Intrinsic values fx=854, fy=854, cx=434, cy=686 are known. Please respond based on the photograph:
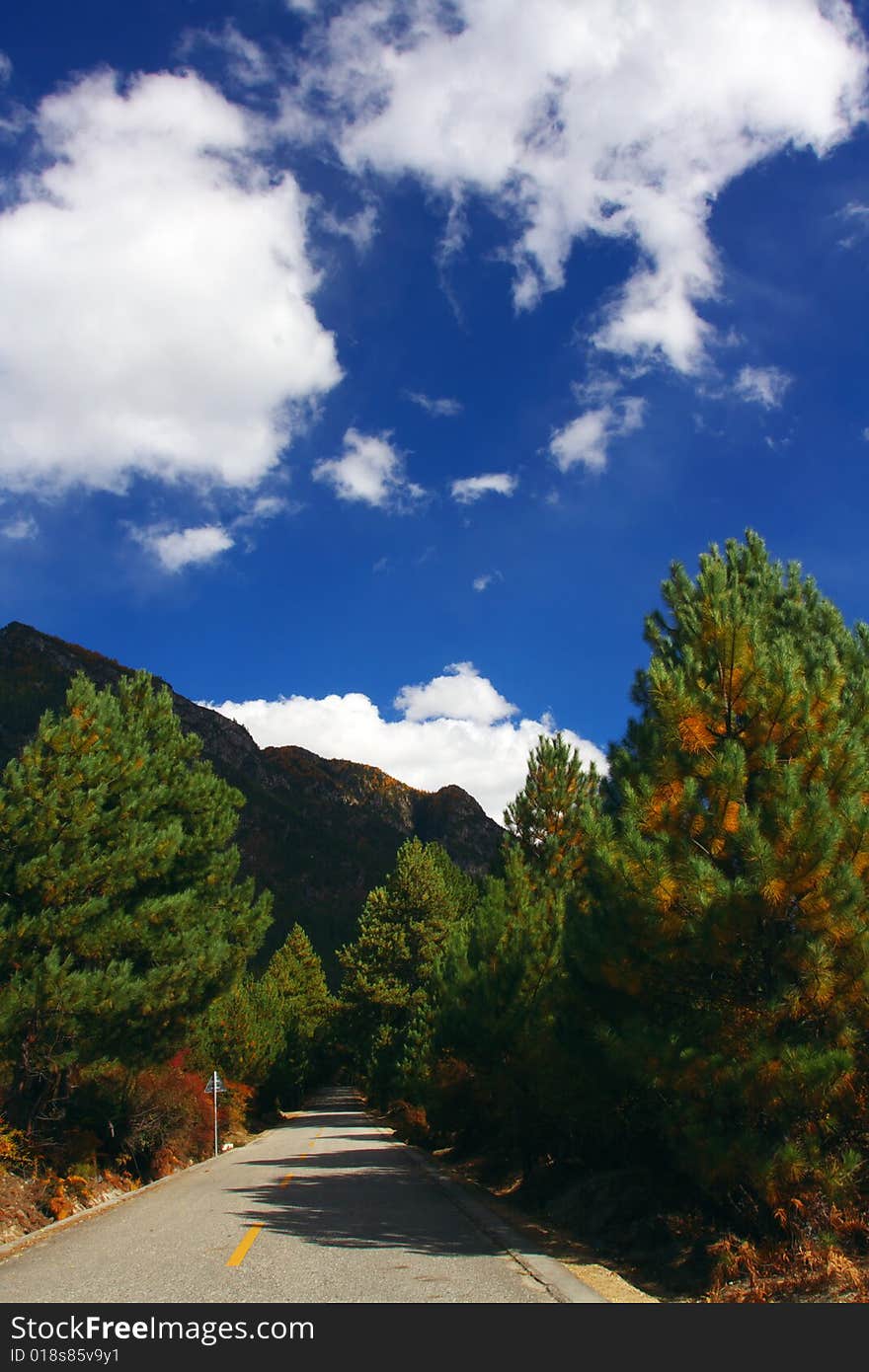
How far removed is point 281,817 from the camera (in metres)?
160

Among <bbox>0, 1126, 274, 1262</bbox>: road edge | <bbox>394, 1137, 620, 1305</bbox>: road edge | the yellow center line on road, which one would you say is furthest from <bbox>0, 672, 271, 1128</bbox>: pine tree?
<bbox>394, 1137, 620, 1305</bbox>: road edge

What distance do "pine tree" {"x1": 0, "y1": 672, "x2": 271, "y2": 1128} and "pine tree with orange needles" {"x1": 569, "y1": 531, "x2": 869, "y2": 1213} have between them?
9228mm

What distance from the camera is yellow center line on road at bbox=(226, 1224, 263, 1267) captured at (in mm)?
8359

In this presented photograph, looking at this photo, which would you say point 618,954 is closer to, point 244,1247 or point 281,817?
point 244,1247

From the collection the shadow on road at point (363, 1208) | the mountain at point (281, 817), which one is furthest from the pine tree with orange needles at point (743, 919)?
the mountain at point (281, 817)

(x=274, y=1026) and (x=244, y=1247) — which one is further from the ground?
(x=244, y=1247)

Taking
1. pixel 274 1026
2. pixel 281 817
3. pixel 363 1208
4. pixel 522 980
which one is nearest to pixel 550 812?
pixel 522 980

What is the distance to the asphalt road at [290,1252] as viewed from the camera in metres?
7.15

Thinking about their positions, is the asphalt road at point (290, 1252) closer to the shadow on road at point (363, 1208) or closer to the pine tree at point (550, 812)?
the shadow on road at point (363, 1208)

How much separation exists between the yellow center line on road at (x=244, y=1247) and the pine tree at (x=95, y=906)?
5311mm

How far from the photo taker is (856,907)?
24.6 ft

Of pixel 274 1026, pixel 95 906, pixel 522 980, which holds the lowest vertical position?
pixel 274 1026

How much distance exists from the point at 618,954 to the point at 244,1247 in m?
5.22
